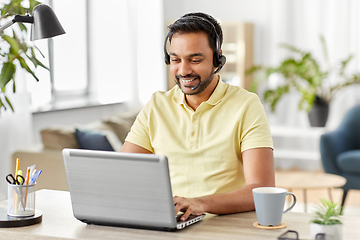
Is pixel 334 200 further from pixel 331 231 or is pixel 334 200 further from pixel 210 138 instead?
pixel 331 231

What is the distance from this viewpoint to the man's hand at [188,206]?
125 cm

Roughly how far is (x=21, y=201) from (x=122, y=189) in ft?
1.05

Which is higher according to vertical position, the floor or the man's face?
the man's face

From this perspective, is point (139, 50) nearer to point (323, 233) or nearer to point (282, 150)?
point (282, 150)

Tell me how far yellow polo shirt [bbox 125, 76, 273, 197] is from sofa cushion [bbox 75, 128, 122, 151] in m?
1.49

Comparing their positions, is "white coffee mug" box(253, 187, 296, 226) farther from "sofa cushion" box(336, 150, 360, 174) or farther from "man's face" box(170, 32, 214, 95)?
"sofa cushion" box(336, 150, 360, 174)

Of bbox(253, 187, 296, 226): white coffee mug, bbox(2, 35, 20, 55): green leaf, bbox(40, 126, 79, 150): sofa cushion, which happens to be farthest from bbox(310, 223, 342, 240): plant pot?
bbox(40, 126, 79, 150): sofa cushion

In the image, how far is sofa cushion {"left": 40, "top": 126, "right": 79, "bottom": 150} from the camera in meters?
3.20

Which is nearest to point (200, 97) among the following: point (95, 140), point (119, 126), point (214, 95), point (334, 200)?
point (214, 95)

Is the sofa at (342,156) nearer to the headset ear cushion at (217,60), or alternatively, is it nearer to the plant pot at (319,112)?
the plant pot at (319,112)

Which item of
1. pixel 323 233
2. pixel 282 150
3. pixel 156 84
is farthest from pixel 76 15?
pixel 323 233

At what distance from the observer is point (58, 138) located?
126 inches

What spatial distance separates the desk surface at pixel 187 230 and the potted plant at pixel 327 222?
0.22 feet

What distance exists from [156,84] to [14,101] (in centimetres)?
242
